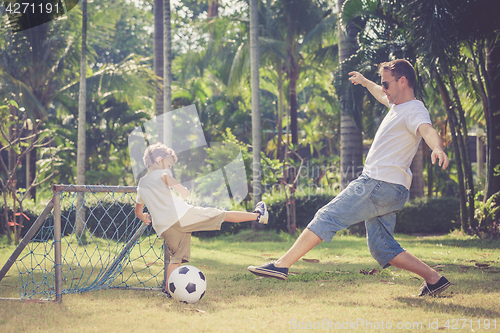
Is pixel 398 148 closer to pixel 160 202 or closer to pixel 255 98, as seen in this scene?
pixel 160 202

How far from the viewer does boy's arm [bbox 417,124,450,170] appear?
10.3ft

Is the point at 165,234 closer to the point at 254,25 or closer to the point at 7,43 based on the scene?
the point at 254,25

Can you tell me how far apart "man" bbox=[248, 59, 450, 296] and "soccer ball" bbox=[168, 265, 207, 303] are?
2.01 feet

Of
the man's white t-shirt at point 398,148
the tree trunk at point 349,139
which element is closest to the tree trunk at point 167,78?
the tree trunk at point 349,139

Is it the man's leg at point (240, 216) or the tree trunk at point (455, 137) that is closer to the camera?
the man's leg at point (240, 216)

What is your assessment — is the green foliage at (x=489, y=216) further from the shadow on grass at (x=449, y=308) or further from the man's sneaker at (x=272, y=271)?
the man's sneaker at (x=272, y=271)

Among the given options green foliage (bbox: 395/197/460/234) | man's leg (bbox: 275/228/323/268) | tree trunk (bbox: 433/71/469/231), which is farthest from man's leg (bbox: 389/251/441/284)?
green foliage (bbox: 395/197/460/234)

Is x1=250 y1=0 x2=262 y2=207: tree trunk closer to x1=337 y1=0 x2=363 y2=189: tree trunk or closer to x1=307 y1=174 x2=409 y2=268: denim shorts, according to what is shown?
x1=337 y1=0 x2=363 y2=189: tree trunk

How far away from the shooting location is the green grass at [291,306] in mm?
3184

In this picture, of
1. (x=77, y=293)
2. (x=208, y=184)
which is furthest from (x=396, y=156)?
(x=208, y=184)

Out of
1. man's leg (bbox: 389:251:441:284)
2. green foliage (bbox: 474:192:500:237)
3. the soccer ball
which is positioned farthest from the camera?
green foliage (bbox: 474:192:500:237)

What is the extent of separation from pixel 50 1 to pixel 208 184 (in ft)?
23.9

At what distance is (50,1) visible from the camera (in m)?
13.2

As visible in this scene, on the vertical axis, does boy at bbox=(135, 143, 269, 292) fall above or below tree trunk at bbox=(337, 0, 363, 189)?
below
